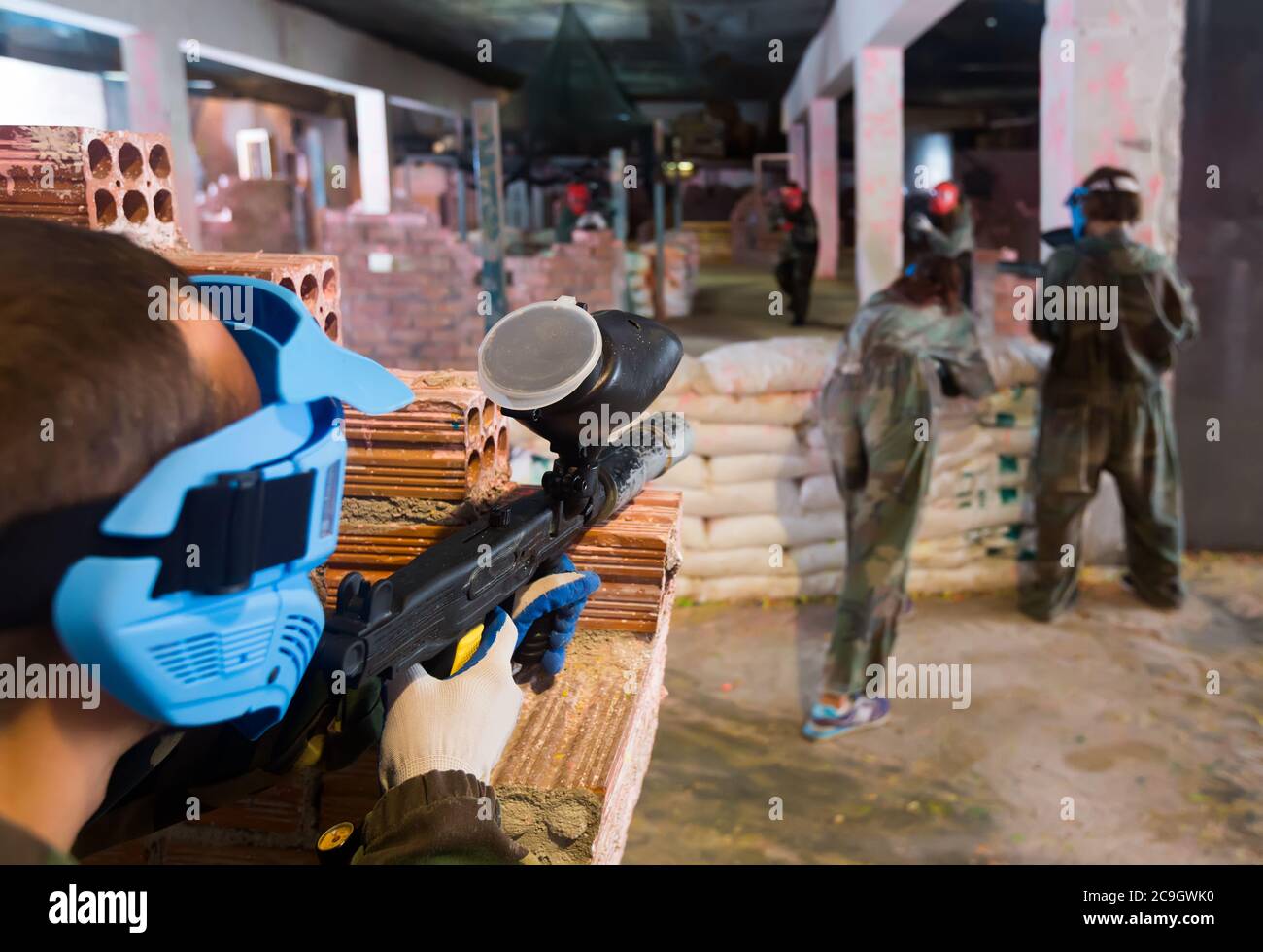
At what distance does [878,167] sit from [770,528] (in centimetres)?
427

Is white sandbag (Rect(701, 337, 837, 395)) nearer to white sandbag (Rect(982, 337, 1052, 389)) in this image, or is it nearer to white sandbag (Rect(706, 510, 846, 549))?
white sandbag (Rect(706, 510, 846, 549))

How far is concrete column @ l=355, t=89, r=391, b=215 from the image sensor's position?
404 inches

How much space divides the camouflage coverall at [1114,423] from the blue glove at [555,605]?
9.11 feet

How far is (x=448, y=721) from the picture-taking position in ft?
2.94

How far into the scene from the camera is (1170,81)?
3.75 meters

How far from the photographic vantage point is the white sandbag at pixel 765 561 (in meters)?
3.86

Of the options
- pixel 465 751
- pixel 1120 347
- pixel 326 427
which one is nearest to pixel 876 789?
pixel 1120 347

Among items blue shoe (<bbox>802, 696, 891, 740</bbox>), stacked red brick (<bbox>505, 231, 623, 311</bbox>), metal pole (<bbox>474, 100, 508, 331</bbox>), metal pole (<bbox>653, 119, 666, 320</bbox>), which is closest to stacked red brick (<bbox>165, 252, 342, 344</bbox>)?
blue shoe (<bbox>802, 696, 891, 740</bbox>)

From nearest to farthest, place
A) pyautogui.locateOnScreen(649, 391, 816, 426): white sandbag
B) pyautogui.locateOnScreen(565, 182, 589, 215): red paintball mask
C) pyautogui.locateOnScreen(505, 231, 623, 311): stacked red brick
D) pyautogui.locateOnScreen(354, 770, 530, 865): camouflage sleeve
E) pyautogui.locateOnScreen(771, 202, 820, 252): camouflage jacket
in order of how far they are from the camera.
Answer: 1. pyautogui.locateOnScreen(354, 770, 530, 865): camouflage sleeve
2. pyautogui.locateOnScreen(649, 391, 816, 426): white sandbag
3. pyautogui.locateOnScreen(505, 231, 623, 311): stacked red brick
4. pyautogui.locateOnScreen(771, 202, 820, 252): camouflage jacket
5. pyautogui.locateOnScreen(565, 182, 589, 215): red paintball mask

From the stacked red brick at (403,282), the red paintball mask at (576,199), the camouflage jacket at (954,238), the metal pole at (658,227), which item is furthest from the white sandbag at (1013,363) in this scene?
the red paintball mask at (576,199)

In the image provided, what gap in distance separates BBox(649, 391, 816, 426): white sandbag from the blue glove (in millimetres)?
2634

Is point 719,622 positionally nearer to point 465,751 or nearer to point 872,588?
point 872,588

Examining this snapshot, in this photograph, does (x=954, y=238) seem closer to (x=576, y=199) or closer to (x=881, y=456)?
(x=881, y=456)

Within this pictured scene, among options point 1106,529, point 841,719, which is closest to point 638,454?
point 841,719
